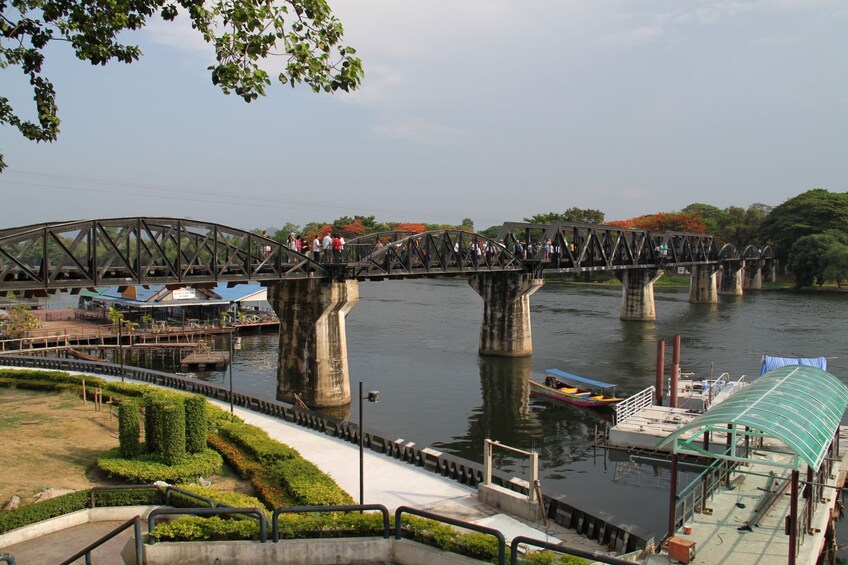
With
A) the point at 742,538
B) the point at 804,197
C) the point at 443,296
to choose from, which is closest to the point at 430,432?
the point at 742,538

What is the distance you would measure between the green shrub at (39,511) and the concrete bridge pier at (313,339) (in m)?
25.7

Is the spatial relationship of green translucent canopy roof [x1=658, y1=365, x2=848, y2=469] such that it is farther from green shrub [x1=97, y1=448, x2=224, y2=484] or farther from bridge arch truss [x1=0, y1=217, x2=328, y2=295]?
bridge arch truss [x1=0, y1=217, x2=328, y2=295]

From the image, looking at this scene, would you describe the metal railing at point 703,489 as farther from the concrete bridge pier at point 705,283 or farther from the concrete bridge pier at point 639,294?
the concrete bridge pier at point 705,283

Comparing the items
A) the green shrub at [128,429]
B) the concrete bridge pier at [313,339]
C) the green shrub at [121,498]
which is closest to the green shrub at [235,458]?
the green shrub at [128,429]

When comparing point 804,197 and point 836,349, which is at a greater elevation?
point 804,197

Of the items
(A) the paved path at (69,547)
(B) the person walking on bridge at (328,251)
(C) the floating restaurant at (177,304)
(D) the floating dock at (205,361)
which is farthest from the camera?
(C) the floating restaurant at (177,304)

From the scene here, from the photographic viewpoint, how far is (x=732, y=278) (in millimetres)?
138375

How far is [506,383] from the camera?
57.7 m

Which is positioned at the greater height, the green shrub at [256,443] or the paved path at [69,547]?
the paved path at [69,547]

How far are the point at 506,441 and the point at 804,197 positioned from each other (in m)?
137

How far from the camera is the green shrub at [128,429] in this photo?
25234 millimetres

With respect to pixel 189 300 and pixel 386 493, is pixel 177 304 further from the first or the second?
pixel 386 493

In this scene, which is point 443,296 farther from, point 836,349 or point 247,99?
point 247,99

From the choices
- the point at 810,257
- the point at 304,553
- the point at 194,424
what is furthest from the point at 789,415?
the point at 810,257
